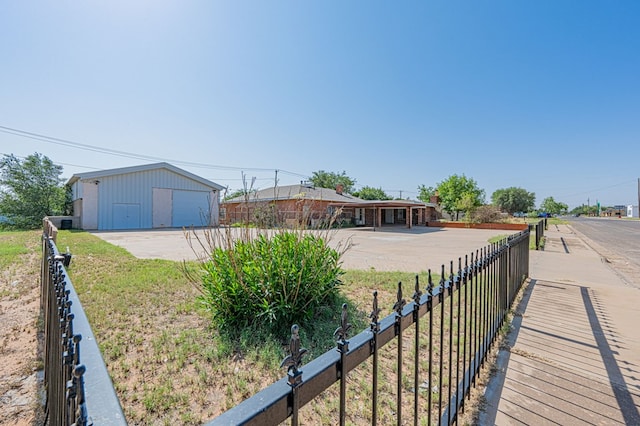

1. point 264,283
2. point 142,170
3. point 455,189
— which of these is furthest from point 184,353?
point 455,189

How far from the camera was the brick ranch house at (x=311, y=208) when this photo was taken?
330 cm

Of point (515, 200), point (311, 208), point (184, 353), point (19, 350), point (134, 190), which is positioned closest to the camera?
point (184, 353)

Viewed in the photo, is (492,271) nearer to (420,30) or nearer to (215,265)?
(215,265)

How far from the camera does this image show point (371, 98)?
1492 centimetres

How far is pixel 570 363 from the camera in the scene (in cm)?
251

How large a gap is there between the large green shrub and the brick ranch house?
303 millimetres

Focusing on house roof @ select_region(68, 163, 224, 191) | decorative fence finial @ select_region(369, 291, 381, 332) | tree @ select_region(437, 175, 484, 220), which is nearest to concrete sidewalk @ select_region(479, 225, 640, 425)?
decorative fence finial @ select_region(369, 291, 381, 332)

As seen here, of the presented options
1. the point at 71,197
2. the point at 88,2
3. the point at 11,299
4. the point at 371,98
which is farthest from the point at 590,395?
the point at 71,197

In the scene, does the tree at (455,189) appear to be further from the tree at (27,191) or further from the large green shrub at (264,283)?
the tree at (27,191)

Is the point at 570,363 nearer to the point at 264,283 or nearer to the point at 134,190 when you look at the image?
the point at 264,283

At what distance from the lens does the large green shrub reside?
9.66 feet

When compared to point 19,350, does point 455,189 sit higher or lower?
higher

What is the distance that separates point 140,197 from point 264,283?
21.3 m

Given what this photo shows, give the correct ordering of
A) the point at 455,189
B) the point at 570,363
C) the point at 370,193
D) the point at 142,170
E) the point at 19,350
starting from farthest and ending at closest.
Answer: the point at 370,193 < the point at 455,189 < the point at 142,170 < the point at 19,350 < the point at 570,363
